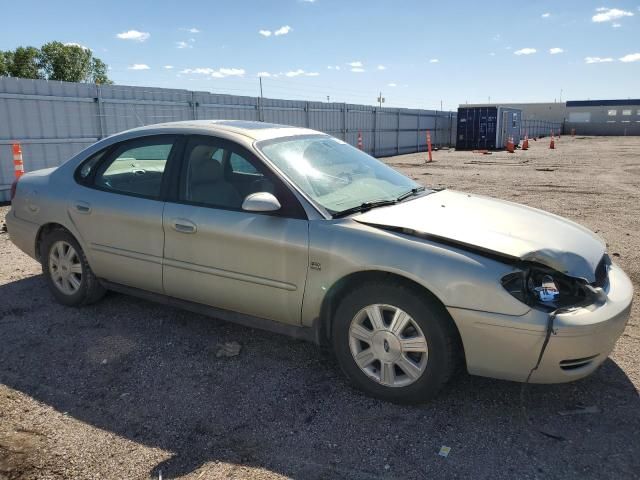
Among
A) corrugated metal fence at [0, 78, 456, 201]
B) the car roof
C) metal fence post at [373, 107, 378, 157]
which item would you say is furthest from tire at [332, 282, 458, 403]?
metal fence post at [373, 107, 378, 157]

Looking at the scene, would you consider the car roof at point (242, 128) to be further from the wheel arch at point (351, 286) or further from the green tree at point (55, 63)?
the green tree at point (55, 63)

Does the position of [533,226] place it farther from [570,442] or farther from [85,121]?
[85,121]

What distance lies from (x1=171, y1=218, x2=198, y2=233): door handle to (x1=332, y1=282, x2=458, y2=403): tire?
1.20 m

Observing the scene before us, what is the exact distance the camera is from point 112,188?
413 cm

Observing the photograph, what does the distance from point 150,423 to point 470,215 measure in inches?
91.5

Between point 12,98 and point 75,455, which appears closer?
point 75,455

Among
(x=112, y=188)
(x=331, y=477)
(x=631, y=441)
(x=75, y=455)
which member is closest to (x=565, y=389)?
(x=631, y=441)

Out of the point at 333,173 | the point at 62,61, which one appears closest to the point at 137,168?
the point at 333,173

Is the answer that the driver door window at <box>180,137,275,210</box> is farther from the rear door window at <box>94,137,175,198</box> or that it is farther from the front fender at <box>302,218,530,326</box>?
the front fender at <box>302,218,530,326</box>

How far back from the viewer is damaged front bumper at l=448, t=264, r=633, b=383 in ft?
8.58

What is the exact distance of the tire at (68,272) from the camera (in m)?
4.35

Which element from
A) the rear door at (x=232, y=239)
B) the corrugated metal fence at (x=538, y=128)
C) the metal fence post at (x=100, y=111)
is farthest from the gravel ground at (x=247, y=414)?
the corrugated metal fence at (x=538, y=128)

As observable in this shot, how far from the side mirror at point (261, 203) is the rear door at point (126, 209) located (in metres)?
0.89

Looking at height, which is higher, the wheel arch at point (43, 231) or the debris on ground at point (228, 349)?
the wheel arch at point (43, 231)
